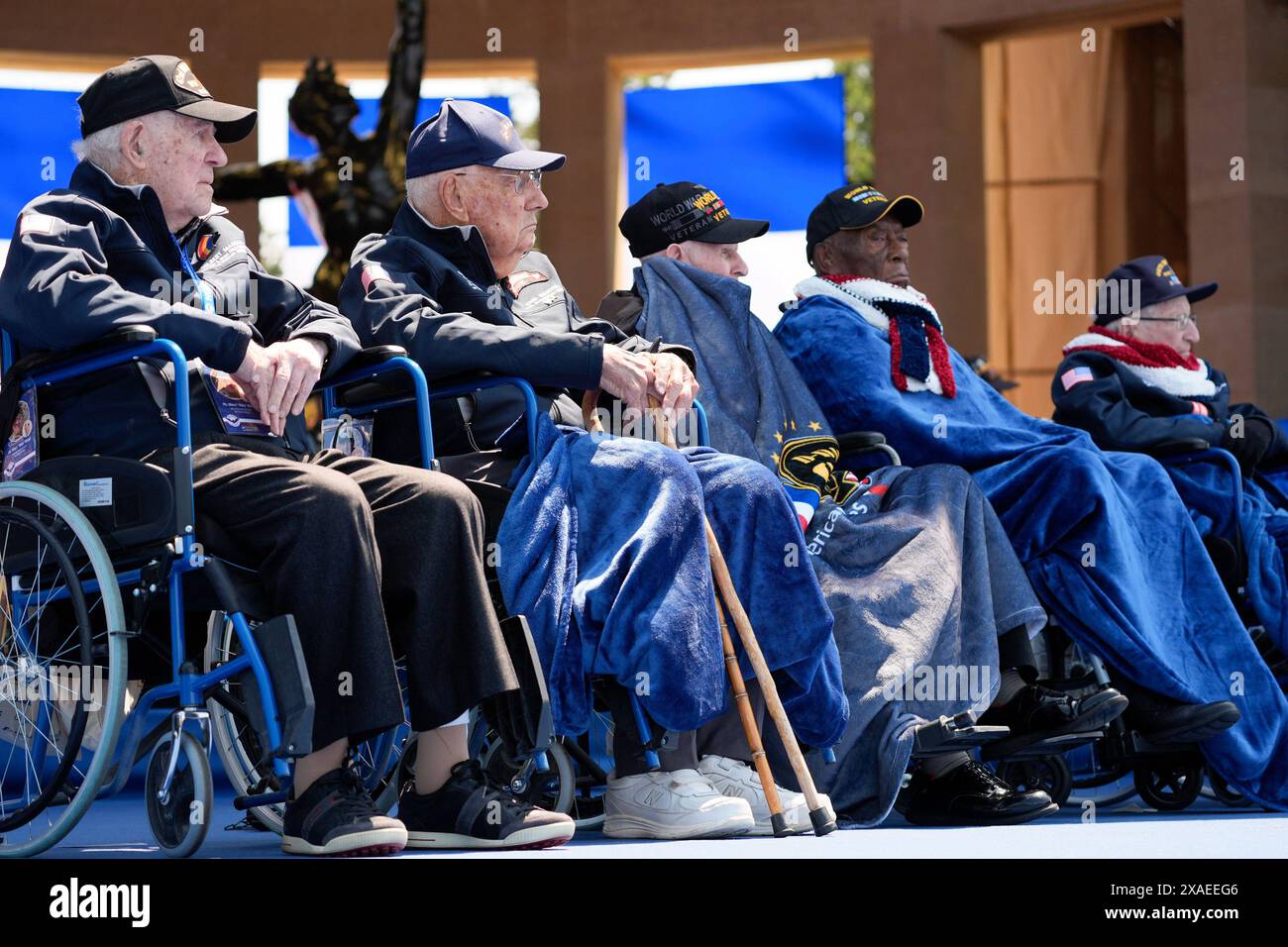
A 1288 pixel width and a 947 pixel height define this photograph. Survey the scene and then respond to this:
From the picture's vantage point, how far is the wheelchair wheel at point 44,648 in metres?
2.45

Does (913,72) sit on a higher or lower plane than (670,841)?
higher

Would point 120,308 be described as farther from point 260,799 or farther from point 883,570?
point 883,570

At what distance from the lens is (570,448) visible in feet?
9.86

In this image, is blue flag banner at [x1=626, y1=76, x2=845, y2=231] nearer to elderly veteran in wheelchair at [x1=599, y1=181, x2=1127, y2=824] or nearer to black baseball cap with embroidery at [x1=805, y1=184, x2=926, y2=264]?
black baseball cap with embroidery at [x1=805, y1=184, x2=926, y2=264]

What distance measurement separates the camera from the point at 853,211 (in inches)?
171

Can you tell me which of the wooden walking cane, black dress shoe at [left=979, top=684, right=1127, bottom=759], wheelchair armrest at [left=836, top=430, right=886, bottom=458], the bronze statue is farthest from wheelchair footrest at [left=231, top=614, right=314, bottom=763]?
the bronze statue

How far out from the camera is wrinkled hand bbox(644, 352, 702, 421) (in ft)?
10.2

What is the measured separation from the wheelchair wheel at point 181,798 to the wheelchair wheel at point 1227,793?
223cm

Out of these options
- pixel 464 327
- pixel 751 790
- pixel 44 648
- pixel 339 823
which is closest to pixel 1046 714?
pixel 751 790

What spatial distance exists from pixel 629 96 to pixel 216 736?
6.43m

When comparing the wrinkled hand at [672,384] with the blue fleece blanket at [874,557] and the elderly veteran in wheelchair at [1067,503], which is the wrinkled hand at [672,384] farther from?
the elderly veteran in wheelchair at [1067,503]
